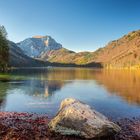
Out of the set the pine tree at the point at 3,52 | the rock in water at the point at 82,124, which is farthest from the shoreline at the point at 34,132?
the pine tree at the point at 3,52

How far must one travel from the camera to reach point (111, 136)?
832 inches

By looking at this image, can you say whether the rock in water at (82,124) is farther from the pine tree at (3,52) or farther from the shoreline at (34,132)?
the pine tree at (3,52)

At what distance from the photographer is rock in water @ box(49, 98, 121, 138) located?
66.9ft

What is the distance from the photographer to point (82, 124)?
2081 centimetres

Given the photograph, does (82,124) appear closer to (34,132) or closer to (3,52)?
(34,132)

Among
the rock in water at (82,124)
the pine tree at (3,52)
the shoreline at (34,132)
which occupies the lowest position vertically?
the shoreline at (34,132)

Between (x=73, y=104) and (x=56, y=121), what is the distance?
8.47 feet

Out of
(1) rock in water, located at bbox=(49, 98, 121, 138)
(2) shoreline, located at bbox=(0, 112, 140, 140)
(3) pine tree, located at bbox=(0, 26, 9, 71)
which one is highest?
(3) pine tree, located at bbox=(0, 26, 9, 71)

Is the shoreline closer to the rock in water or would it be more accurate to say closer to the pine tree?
the rock in water

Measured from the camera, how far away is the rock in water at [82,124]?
66.9 feet

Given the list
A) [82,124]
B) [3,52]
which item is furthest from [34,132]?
[3,52]

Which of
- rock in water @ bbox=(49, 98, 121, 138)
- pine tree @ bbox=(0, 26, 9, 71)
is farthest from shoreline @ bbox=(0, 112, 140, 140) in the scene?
pine tree @ bbox=(0, 26, 9, 71)

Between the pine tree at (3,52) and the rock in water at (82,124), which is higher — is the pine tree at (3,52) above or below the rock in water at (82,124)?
above

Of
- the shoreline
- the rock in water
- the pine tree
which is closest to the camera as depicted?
the shoreline
